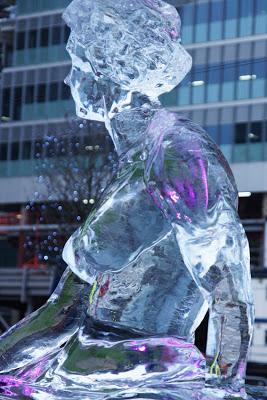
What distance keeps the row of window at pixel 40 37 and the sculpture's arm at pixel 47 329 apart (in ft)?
115

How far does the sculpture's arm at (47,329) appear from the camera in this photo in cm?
271

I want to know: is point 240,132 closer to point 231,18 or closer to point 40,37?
point 231,18

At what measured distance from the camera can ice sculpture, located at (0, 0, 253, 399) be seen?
2.29m

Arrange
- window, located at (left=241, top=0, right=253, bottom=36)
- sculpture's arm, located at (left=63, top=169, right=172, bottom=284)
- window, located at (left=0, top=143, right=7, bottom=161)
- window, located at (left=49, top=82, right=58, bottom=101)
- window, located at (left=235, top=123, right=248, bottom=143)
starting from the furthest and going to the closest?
1. window, located at (left=0, top=143, right=7, bottom=161)
2. window, located at (left=49, top=82, right=58, bottom=101)
3. window, located at (left=241, top=0, right=253, bottom=36)
4. window, located at (left=235, top=123, right=248, bottom=143)
5. sculpture's arm, located at (left=63, top=169, right=172, bottom=284)

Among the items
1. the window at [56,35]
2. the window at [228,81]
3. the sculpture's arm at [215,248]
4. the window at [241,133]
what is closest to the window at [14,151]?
the window at [56,35]

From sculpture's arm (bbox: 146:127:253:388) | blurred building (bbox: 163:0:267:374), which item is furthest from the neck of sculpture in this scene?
blurred building (bbox: 163:0:267:374)

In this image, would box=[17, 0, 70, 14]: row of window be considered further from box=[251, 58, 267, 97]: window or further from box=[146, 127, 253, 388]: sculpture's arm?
box=[146, 127, 253, 388]: sculpture's arm

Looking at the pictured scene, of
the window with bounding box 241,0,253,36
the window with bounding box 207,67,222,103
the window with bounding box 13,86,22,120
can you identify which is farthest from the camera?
the window with bounding box 13,86,22,120

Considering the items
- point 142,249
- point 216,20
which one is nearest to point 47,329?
point 142,249

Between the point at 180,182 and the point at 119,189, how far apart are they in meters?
0.27

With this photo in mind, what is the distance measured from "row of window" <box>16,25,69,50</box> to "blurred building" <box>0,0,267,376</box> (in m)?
0.04

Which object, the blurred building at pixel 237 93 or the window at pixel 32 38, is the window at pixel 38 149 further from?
the window at pixel 32 38

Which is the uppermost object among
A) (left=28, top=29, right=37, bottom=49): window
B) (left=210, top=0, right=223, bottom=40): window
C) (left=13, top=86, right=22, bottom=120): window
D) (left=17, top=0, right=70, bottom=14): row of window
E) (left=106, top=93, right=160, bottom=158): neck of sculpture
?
(left=17, top=0, right=70, bottom=14): row of window

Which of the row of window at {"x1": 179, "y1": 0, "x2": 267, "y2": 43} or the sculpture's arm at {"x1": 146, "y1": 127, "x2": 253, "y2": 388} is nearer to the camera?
the sculpture's arm at {"x1": 146, "y1": 127, "x2": 253, "y2": 388}
